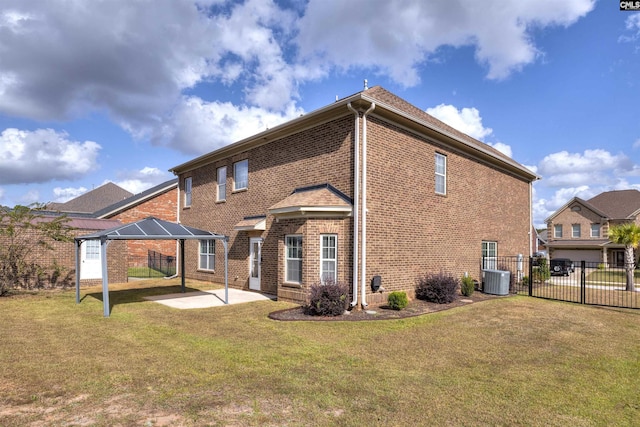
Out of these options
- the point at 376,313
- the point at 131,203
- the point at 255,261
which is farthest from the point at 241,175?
the point at 131,203

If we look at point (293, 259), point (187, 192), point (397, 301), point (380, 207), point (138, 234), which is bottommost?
point (397, 301)

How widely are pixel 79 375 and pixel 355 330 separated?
17.7ft

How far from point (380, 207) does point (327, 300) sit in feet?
11.1

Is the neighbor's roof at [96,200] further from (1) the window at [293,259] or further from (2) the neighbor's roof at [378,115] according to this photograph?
(1) the window at [293,259]

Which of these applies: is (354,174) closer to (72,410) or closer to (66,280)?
(72,410)

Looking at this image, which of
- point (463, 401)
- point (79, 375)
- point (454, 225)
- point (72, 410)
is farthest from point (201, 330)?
point (454, 225)

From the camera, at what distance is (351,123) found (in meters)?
11.2

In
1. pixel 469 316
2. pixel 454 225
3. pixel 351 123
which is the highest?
pixel 351 123

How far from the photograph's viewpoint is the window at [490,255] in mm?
16625

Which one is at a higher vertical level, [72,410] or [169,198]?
[169,198]

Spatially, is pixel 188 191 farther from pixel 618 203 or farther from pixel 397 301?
pixel 618 203

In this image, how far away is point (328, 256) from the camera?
11.4 meters

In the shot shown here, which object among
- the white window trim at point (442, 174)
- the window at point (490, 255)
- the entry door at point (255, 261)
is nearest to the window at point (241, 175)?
the entry door at point (255, 261)

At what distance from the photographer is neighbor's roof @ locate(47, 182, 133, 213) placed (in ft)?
138
